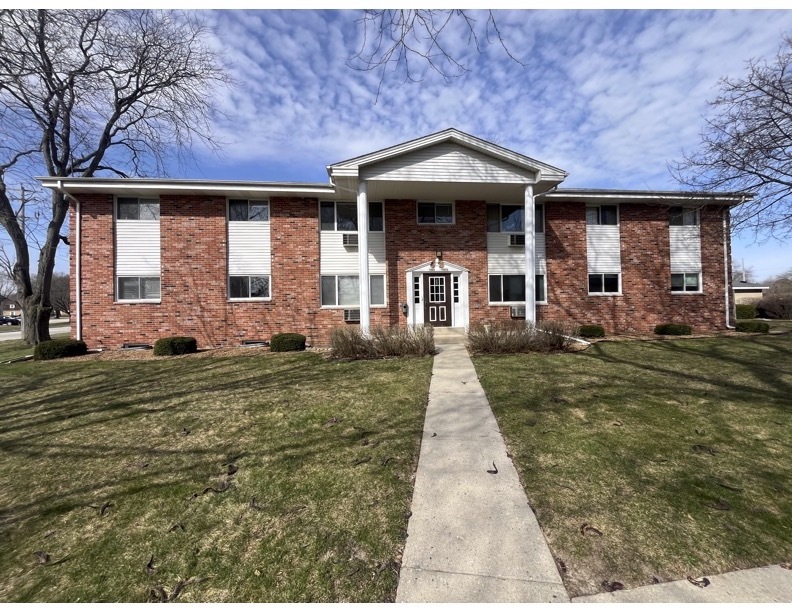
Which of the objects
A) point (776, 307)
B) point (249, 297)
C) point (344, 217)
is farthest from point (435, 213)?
point (776, 307)

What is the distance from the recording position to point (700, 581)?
2186 millimetres

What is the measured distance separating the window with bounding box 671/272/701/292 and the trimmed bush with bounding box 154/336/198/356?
1848cm

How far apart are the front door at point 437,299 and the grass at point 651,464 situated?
19.2 ft

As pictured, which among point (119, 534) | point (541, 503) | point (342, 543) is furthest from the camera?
point (541, 503)

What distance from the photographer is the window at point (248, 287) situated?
40.7 feet

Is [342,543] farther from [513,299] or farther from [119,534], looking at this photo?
[513,299]

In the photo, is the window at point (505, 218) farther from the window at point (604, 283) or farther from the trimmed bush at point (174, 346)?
the trimmed bush at point (174, 346)

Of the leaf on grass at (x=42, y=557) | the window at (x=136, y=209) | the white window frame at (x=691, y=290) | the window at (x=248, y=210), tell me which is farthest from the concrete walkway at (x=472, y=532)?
the white window frame at (x=691, y=290)

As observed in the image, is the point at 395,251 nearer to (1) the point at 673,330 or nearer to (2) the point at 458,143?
(2) the point at 458,143

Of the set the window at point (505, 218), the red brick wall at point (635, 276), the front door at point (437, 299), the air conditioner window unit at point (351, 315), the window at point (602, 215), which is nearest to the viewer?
the air conditioner window unit at point (351, 315)

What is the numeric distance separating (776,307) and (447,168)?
26.1 meters

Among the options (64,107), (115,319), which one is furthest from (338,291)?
(64,107)

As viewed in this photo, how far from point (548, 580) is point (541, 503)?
2.67ft

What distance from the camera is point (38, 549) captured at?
8.60 ft
